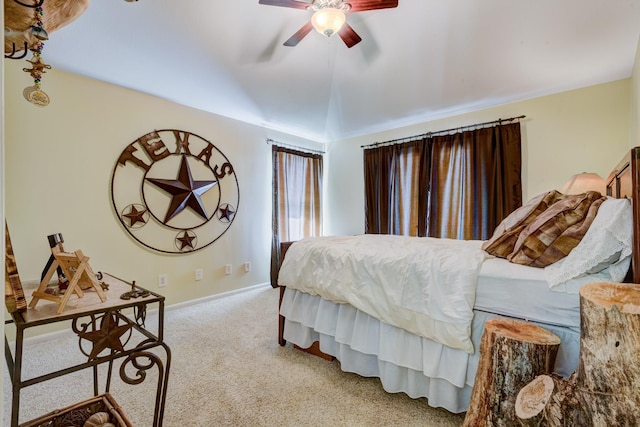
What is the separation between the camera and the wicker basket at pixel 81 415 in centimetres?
95

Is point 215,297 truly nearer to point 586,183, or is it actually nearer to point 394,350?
point 394,350

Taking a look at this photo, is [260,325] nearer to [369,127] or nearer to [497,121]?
[369,127]

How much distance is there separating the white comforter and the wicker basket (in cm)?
120

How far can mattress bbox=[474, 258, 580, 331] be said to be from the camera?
1.24 m

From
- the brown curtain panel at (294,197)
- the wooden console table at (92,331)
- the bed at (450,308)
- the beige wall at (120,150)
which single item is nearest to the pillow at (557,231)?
the bed at (450,308)

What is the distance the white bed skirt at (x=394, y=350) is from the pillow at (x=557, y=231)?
1.08ft

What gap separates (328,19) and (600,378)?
2.05m

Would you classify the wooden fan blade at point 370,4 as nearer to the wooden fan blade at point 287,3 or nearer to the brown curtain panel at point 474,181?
the wooden fan blade at point 287,3

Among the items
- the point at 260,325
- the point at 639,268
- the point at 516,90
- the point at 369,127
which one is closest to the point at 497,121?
the point at 516,90

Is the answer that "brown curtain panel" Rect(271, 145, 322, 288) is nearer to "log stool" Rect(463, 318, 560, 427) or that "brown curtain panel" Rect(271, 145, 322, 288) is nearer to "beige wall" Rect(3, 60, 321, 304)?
"beige wall" Rect(3, 60, 321, 304)

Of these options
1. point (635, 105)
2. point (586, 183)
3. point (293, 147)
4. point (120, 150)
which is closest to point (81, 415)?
point (120, 150)

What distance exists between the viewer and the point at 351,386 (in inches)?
70.6

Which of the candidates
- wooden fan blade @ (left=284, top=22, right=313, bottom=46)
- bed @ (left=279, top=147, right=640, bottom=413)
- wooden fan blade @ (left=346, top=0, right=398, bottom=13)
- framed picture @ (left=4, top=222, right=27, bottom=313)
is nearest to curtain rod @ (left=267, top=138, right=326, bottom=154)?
wooden fan blade @ (left=284, top=22, right=313, bottom=46)

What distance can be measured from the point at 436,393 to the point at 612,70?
10.3 feet
